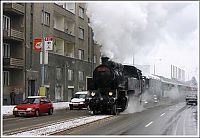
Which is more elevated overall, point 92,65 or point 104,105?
point 92,65

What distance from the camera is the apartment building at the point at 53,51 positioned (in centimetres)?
4022

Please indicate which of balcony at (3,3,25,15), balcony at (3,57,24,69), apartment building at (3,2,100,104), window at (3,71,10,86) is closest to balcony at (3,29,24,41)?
apartment building at (3,2,100,104)

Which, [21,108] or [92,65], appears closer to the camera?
[21,108]

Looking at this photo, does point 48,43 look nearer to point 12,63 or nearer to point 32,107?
point 12,63

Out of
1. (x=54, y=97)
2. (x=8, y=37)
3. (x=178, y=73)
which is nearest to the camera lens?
(x=8, y=37)

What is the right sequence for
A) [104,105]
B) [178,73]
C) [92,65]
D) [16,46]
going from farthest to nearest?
[92,65] → [178,73] → [16,46] → [104,105]

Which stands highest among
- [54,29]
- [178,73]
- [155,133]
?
[54,29]

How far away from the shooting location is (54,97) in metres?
47.8

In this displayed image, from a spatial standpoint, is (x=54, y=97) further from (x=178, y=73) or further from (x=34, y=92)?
(x=178, y=73)

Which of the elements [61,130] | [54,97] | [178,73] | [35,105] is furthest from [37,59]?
[61,130]

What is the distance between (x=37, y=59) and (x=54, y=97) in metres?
Result: 6.57

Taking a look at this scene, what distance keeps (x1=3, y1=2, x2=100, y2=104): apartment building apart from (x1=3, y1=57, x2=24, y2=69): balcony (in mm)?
184

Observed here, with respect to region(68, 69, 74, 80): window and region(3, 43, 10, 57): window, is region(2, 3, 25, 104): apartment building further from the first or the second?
region(68, 69, 74, 80): window

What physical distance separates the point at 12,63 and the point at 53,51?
1025cm
